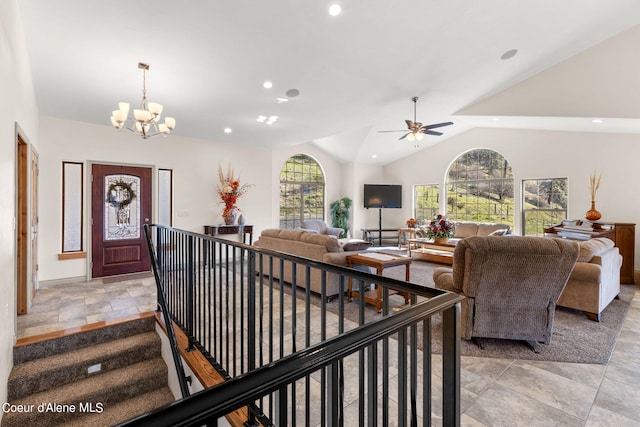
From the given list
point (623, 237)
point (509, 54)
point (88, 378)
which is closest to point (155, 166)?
point (88, 378)

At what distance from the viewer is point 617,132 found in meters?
5.51

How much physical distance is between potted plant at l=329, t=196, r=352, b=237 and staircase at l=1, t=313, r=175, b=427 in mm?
6487

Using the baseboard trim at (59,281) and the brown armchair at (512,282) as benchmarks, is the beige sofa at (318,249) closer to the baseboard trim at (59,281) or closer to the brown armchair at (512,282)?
the brown armchair at (512,282)

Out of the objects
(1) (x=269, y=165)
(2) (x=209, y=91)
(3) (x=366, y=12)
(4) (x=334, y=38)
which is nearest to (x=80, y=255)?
(2) (x=209, y=91)

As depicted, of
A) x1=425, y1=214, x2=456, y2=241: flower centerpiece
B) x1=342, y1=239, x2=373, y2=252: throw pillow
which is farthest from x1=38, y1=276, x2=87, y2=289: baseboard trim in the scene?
x1=425, y1=214, x2=456, y2=241: flower centerpiece

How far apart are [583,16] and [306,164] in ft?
20.7

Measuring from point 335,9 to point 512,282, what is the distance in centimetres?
308

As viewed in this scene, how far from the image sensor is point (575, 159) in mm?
6195

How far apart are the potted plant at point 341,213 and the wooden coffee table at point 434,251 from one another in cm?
263

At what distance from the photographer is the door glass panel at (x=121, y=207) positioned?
17.1ft

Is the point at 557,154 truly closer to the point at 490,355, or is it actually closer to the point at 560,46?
the point at 560,46

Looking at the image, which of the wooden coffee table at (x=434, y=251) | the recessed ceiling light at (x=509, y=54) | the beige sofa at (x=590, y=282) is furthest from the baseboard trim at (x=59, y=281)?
the recessed ceiling light at (x=509, y=54)

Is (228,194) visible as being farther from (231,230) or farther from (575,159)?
(575,159)

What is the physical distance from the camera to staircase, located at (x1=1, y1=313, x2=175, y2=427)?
8.13ft
